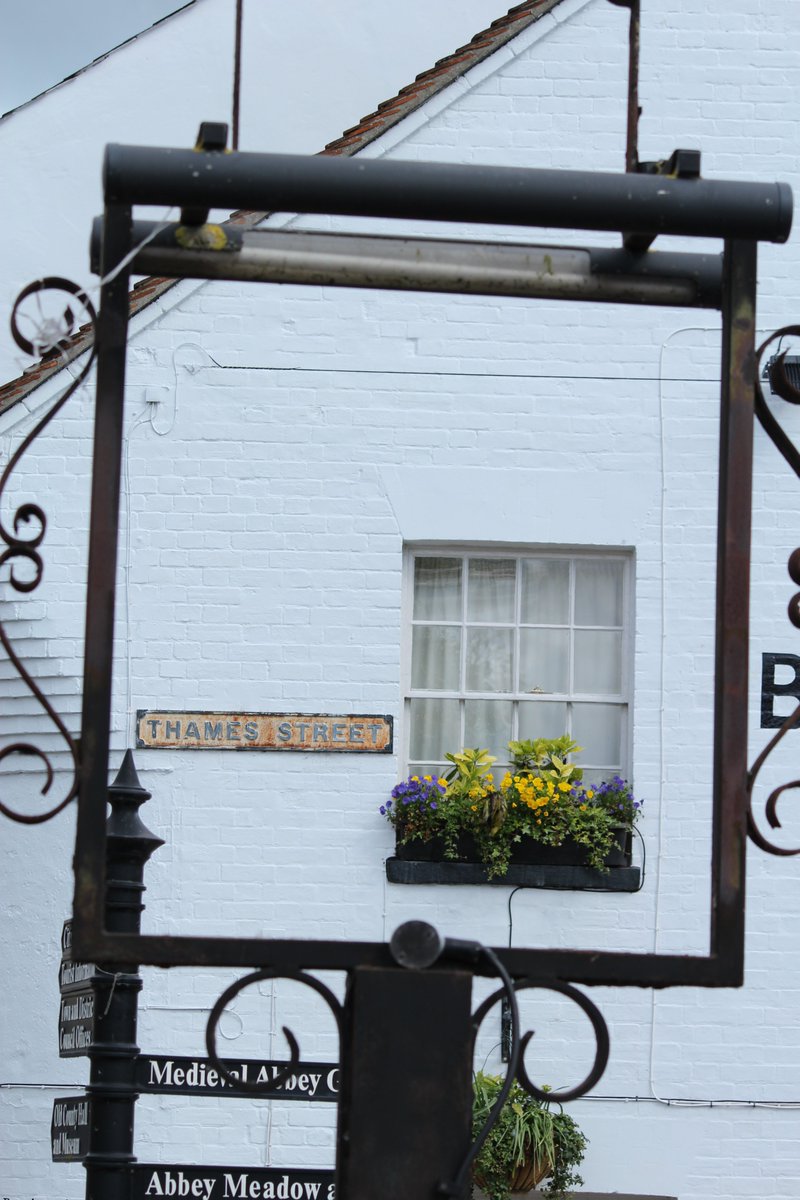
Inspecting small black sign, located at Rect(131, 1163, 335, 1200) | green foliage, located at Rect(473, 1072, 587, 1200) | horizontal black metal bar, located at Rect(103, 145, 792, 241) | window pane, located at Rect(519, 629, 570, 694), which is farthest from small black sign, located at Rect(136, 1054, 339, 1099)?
horizontal black metal bar, located at Rect(103, 145, 792, 241)

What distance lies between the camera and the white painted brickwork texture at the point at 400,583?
25.6ft

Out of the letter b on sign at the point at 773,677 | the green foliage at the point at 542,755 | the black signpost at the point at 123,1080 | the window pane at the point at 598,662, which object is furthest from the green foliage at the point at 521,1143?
the letter b on sign at the point at 773,677

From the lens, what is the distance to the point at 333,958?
232 centimetres

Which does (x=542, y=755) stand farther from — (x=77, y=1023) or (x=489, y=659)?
(x=77, y=1023)

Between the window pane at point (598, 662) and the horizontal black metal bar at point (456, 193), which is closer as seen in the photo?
the horizontal black metal bar at point (456, 193)

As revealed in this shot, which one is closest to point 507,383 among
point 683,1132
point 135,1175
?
point 683,1132

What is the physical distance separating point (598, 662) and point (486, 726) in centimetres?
61

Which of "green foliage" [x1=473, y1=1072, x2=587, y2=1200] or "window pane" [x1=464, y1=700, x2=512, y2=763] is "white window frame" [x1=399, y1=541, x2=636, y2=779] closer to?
"window pane" [x1=464, y1=700, x2=512, y2=763]

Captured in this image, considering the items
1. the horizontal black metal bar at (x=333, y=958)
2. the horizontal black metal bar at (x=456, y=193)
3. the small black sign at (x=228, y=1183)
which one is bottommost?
the small black sign at (x=228, y=1183)

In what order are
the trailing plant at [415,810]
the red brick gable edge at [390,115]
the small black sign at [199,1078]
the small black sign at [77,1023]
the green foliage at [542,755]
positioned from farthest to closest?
1. the red brick gable edge at [390,115]
2. the green foliage at [542,755]
3. the trailing plant at [415,810]
4. the small black sign at [199,1078]
5. the small black sign at [77,1023]

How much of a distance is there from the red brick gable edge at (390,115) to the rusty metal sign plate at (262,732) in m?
1.64

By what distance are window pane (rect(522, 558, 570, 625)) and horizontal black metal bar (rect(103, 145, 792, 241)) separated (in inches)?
228

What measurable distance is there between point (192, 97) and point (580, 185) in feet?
30.0

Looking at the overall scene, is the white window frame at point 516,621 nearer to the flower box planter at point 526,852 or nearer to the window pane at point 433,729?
the window pane at point 433,729
